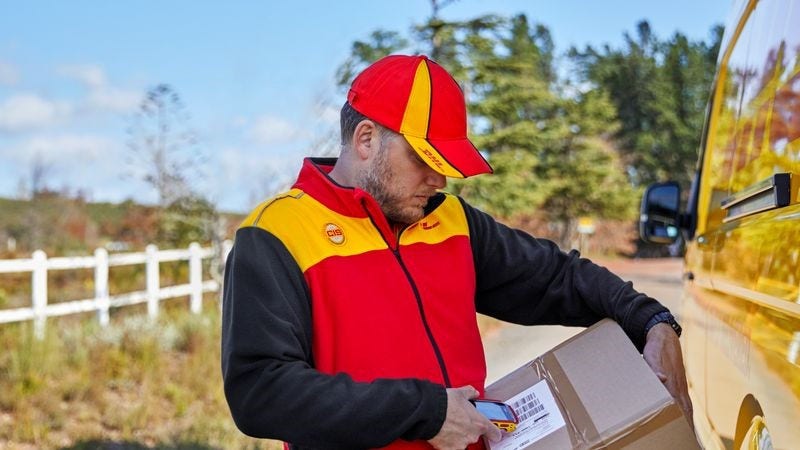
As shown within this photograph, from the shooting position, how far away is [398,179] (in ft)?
8.12

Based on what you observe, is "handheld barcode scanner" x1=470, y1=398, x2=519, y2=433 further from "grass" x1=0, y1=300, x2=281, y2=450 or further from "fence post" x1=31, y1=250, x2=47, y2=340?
"fence post" x1=31, y1=250, x2=47, y2=340

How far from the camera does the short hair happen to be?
2.45m

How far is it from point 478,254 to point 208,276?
11882 millimetres

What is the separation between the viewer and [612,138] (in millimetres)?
55906

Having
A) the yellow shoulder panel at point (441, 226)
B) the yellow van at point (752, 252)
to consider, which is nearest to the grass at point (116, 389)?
the yellow van at point (752, 252)

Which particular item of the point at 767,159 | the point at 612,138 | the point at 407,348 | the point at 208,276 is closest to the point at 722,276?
the point at 767,159

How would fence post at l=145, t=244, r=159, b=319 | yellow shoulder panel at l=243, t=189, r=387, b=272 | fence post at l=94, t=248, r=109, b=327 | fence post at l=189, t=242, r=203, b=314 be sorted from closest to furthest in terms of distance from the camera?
yellow shoulder panel at l=243, t=189, r=387, b=272
fence post at l=94, t=248, r=109, b=327
fence post at l=145, t=244, r=159, b=319
fence post at l=189, t=242, r=203, b=314

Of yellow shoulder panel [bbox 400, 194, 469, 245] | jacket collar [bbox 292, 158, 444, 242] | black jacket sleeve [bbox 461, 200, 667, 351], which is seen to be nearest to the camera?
jacket collar [bbox 292, 158, 444, 242]

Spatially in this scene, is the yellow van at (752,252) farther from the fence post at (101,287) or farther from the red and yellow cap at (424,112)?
the fence post at (101,287)

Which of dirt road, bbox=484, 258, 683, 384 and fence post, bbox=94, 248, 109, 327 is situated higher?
fence post, bbox=94, 248, 109, 327

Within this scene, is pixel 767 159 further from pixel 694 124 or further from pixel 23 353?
pixel 694 124

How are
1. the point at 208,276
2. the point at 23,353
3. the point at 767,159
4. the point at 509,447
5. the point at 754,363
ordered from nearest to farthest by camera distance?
the point at 754,363 → the point at 509,447 → the point at 767,159 → the point at 23,353 → the point at 208,276

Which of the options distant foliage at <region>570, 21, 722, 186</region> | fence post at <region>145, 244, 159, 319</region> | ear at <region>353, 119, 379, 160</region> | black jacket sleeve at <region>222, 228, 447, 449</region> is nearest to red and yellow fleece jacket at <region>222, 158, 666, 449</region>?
black jacket sleeve at <region>222, 228, 447, 449</region>

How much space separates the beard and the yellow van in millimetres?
845
